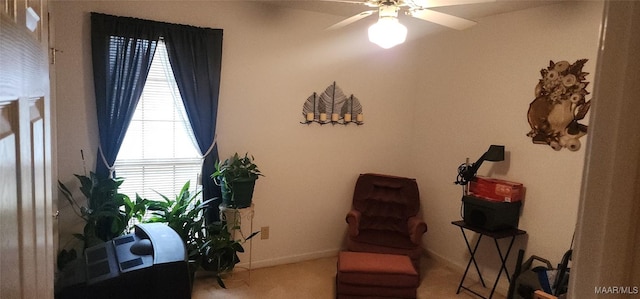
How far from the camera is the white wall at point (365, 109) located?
2953 millimetres

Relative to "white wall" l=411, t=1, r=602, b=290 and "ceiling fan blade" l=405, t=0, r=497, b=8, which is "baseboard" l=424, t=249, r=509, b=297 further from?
"ceiling fan blade" l=405, t=0, r=497, b=8

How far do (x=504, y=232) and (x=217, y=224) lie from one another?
2325 mm

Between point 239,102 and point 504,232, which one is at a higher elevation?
point 239,102

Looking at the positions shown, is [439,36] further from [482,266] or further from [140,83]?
[140,83]

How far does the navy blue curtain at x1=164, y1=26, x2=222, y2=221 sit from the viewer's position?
319 cm

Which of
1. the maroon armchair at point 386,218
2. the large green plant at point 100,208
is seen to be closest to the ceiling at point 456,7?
the maroon armchair at point 386,218

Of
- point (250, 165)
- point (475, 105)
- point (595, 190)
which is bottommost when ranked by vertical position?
point (250, 165)

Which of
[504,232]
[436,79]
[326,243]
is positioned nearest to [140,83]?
[326,243]

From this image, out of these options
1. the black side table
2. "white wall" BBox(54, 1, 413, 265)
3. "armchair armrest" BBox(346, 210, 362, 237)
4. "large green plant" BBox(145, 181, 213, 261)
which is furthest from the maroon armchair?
"large green plant" BBox(145, 181, 213, 261)

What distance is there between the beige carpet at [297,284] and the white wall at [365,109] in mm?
192

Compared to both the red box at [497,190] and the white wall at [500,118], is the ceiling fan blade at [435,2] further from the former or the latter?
the red box at [497,190]

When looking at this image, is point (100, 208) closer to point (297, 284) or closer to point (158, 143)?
point (158, 143)

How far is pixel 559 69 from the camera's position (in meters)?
2.96

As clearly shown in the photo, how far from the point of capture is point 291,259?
395 cm
